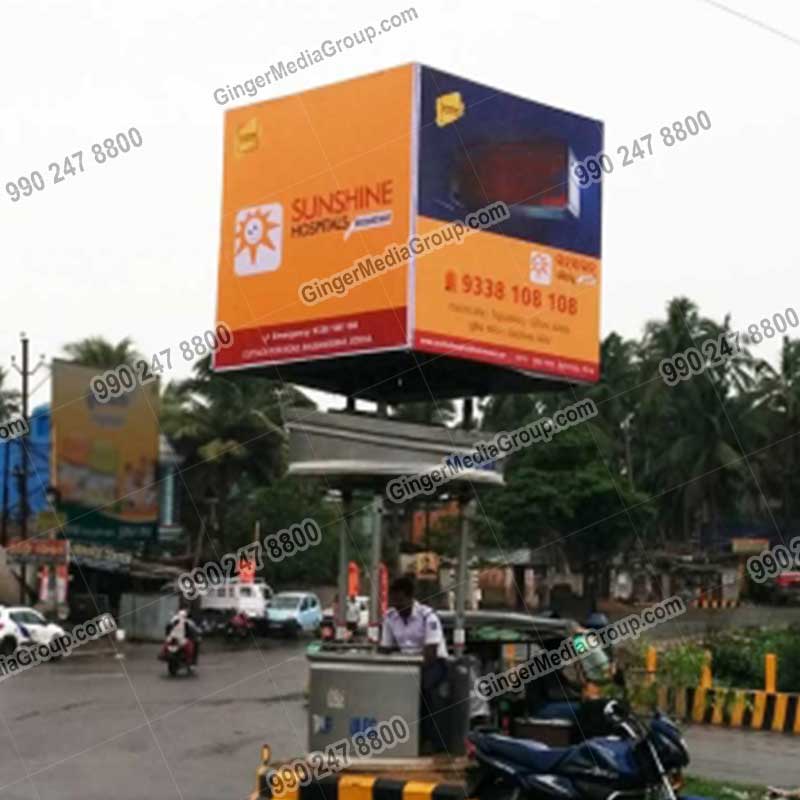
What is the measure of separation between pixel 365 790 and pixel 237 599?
31.7m

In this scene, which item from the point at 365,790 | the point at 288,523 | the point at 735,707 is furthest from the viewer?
the point at 288,523

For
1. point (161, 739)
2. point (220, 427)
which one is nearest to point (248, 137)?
point (161, 739)

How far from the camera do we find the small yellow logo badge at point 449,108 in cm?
961

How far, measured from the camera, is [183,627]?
79.2ft

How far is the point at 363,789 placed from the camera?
8.23 m

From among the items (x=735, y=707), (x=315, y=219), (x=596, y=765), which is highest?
(x=315, y=219)

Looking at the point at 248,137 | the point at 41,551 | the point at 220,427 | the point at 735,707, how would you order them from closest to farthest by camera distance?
the point at 248,137 < the point at 735,707 < the point at 41,551 < the point at 220,427

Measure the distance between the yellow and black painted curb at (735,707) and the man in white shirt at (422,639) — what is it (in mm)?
7510

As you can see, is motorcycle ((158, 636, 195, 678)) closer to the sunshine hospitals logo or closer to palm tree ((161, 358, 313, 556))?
the sunshine hospitals logo

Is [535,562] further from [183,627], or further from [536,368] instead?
[536,368]

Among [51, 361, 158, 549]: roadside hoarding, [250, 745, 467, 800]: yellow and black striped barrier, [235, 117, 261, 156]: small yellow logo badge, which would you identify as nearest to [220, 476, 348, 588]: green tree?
[51, 361, 158, 549]: roadside hoarding

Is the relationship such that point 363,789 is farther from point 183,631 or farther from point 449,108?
point 183,631

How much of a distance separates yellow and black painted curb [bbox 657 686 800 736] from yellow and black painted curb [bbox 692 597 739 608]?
34205 mm

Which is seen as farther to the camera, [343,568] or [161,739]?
[161,739]
